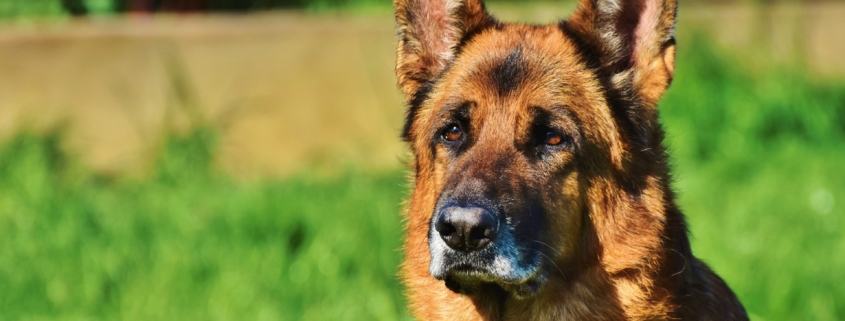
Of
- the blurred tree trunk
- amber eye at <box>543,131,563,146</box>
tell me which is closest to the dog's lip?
amber eye at <box>543,131,563,146</box>

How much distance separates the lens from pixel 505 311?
4301mm

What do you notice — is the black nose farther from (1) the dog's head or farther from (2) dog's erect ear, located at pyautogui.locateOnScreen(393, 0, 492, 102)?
(2) dog's erect ear, located at pyautogui.locateOnScreen(393, 0, 492, 102)

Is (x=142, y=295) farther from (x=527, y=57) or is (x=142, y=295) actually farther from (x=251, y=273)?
(x=527, y=57)

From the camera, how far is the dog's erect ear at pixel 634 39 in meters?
4.18

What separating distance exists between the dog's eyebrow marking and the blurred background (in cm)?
214

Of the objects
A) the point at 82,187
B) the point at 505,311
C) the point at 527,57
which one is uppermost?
the point at 527,57

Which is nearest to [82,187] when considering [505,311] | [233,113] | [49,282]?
[233,113]

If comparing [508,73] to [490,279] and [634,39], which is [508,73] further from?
[490,279]

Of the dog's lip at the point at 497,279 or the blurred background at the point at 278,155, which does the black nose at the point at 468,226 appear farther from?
the blurred background at the point at 278,155

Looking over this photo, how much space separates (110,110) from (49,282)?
267 centimetres

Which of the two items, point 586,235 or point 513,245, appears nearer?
point 513,245

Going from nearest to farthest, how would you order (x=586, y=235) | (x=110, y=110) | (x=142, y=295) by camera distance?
1. (x=586, y=235)
2. (x=142, y=295)
3. (x=110, y=110)

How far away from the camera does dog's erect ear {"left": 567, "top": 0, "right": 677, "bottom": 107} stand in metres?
4.18

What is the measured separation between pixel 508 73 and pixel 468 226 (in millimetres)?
812
